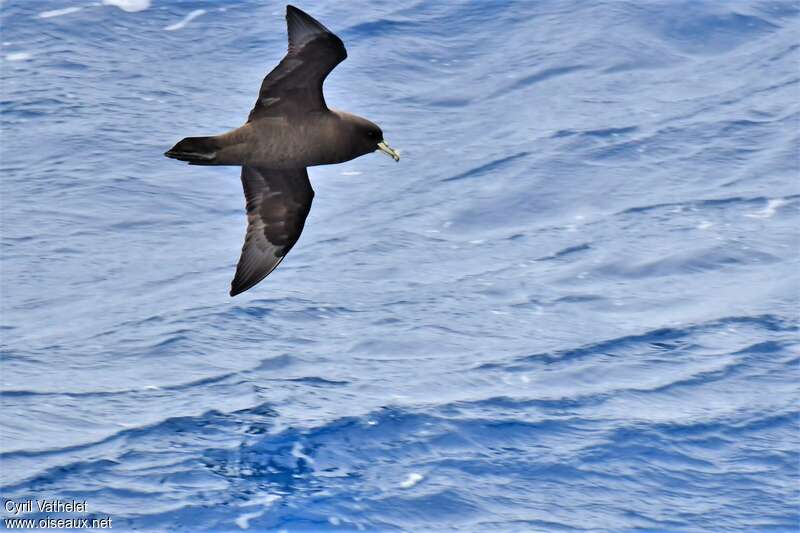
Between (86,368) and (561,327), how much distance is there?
18.3 ft

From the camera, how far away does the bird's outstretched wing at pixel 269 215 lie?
14.6 m

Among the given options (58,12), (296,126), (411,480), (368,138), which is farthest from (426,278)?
(58,12)

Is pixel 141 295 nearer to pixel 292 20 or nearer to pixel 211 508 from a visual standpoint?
pixel 211 508

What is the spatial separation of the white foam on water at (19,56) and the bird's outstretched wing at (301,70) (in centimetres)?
1249

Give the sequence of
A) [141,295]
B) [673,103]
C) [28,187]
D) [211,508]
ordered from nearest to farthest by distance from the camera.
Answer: [211,508], [141,295], [28,187], [673,103]

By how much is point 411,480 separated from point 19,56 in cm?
1184

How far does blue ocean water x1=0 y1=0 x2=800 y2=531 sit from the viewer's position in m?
16.6

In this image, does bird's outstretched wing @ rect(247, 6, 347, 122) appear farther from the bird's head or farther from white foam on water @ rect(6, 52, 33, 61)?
white foam on water @ rect(6, 52, 33, 61)

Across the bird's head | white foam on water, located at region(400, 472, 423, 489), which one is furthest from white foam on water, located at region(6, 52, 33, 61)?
the bird's head

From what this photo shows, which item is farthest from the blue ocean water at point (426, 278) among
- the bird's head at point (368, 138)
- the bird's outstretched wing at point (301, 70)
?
the bird's outstretched wing at point (301, 70)

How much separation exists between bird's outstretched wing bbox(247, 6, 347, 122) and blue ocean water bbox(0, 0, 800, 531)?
447 centimetres

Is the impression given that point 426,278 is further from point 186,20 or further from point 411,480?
point 186,20

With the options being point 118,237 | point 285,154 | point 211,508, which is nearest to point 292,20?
point 285,154

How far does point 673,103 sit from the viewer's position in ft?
79.3
